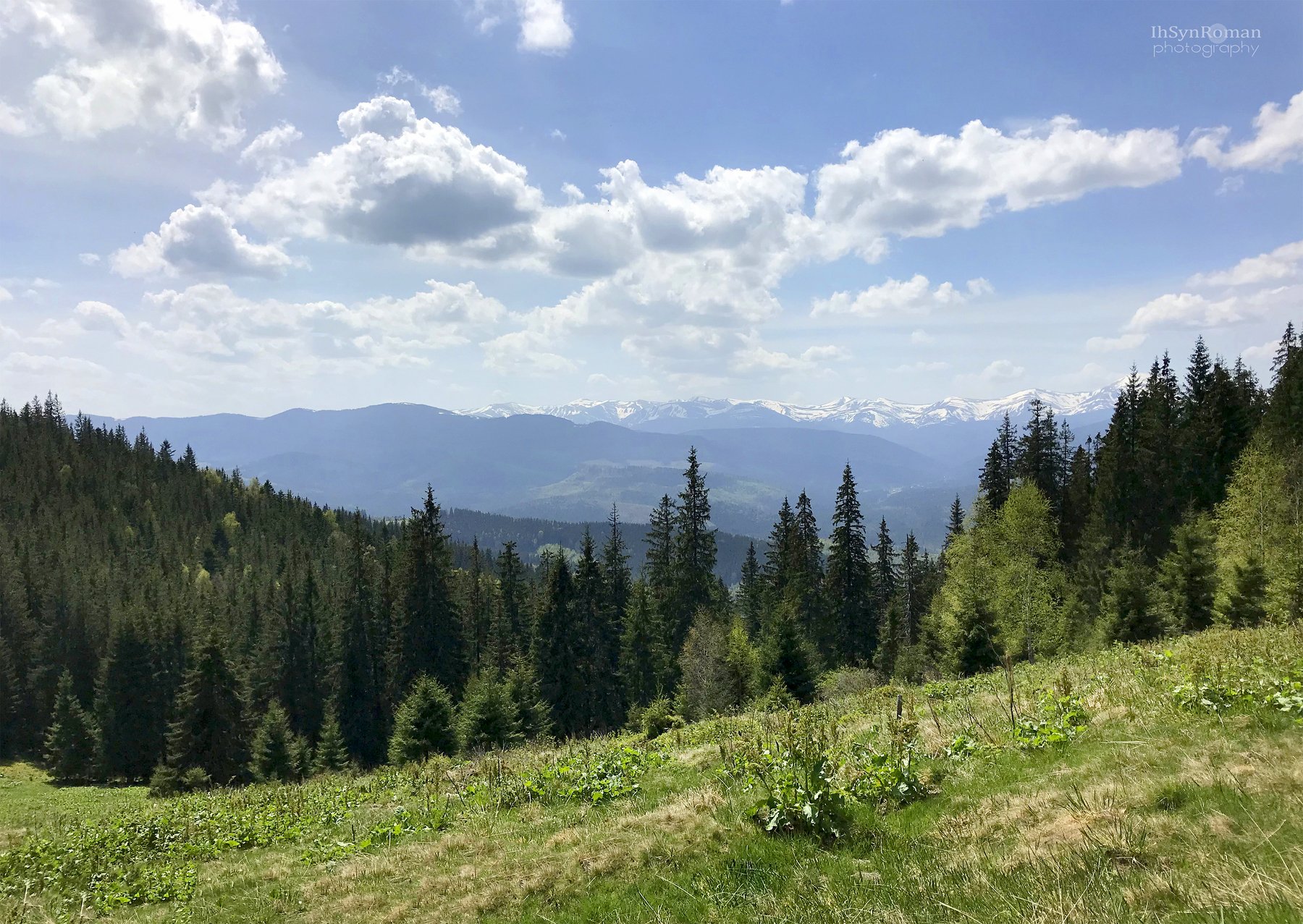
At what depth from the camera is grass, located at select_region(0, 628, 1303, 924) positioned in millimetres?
4824

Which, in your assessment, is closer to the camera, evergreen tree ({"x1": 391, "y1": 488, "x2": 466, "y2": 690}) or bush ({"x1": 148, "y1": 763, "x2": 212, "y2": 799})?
bush ({"x1": 148, "y1": 763, "x2": 212, "y2": 799})

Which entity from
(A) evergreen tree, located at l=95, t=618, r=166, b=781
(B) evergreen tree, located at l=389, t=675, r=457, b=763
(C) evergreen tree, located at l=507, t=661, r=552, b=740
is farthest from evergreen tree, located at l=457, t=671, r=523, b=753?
(A) evergreen tree, located at l=95, t=618, r=166, b=781

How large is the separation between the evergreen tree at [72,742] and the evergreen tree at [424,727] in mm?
44571

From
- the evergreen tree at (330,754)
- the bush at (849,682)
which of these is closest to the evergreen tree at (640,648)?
the bush at (849,682)

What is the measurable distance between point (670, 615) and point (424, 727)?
2099 centimetres

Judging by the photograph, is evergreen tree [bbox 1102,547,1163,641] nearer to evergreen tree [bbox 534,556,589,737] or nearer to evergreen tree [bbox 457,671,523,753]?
evergreen tree [bbox 457,671,523,753]

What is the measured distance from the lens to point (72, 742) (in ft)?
185

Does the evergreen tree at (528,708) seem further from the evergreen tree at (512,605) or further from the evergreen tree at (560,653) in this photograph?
the evergreen tree at (512,605)

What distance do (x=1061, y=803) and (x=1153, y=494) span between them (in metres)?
56.9

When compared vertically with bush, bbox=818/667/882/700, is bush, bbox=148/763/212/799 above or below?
below

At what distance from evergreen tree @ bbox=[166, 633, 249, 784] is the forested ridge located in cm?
17

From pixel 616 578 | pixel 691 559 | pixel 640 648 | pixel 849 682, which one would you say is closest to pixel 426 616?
pixel 616 578

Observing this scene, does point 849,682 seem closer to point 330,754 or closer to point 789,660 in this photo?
point 789,660

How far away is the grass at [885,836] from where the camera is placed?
4824 mm
